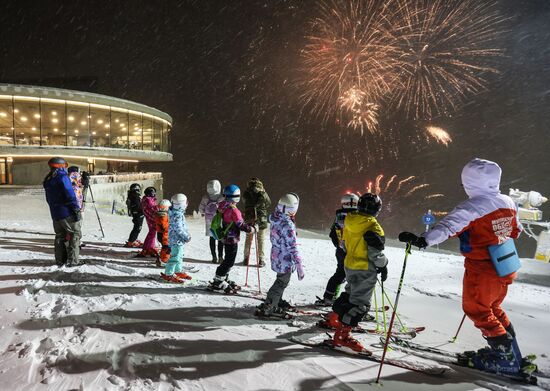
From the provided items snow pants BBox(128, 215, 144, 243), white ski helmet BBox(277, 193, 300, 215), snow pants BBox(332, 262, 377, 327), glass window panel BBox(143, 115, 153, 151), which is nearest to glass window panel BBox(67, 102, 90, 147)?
glass window panel BBox(143, 115, 153, 151)

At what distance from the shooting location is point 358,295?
3.91m

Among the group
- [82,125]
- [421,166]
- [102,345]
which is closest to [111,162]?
[82,125]

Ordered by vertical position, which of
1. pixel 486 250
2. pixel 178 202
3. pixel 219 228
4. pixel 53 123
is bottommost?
pixel 219 228

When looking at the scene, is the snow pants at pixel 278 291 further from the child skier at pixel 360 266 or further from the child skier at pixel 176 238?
the child skier at pixel 176 238

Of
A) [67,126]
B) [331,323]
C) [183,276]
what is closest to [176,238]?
[183,276]

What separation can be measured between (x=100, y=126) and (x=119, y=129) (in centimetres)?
218

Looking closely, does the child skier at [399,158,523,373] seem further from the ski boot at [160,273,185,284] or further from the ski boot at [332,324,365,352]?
the ski boot at [160,273,185,284]

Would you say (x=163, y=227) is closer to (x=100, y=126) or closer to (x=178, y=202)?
(x=178, y=202)

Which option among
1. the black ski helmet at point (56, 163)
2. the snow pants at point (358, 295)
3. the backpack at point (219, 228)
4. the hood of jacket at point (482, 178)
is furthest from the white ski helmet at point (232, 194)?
the hood of jacket at point (482, 178)

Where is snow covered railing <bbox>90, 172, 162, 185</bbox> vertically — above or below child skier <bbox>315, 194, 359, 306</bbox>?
above

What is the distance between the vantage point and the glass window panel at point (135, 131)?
3825 centimetres

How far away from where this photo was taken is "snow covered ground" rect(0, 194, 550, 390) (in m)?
3.03

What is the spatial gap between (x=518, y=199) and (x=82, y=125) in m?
36.4

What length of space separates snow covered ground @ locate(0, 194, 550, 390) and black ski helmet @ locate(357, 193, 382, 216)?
5.38 ft
